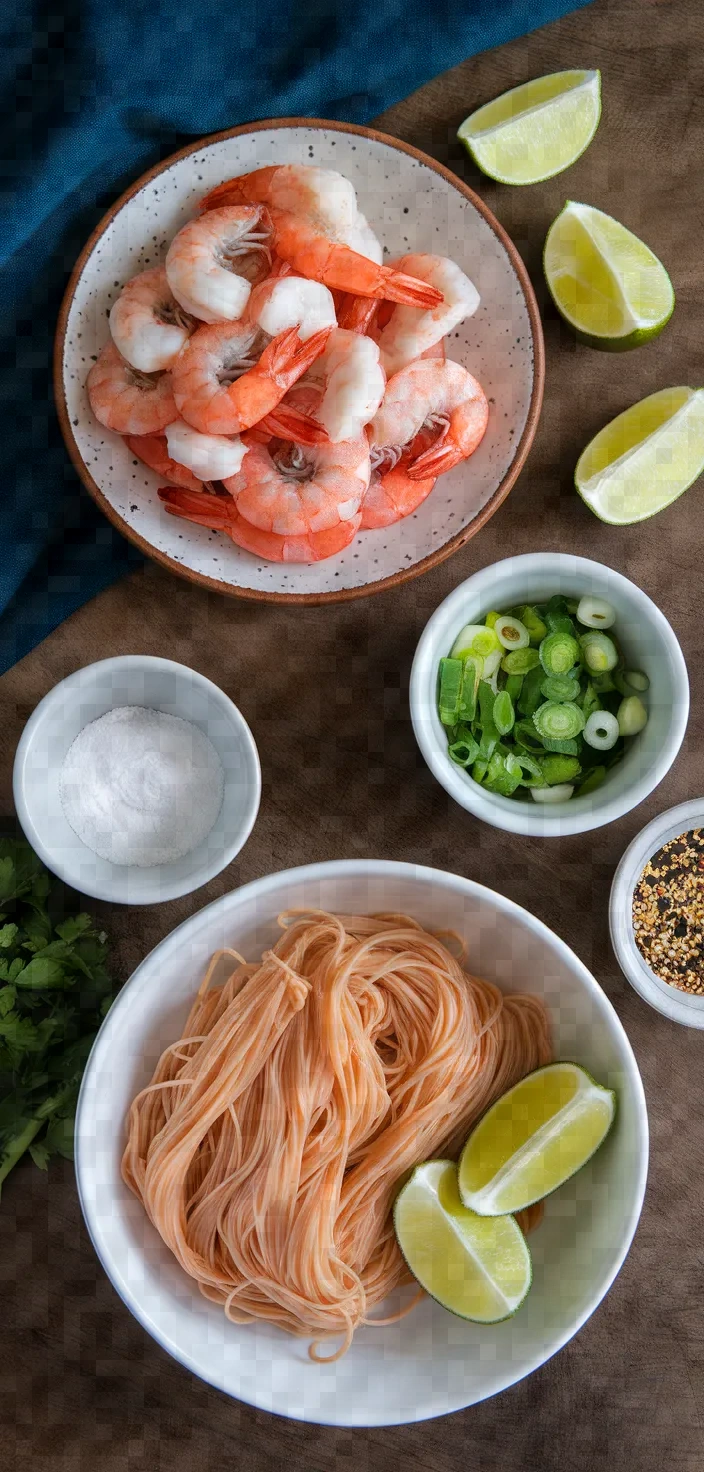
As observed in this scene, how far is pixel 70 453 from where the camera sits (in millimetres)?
1832

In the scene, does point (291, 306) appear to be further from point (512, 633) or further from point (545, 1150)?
point (545, 1150)

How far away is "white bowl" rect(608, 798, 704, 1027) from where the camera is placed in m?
1.90

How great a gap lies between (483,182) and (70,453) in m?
0.92

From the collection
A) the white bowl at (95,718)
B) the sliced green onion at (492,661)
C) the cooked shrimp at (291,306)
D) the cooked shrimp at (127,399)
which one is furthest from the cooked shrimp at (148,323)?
the sliced green onion at (492,661)

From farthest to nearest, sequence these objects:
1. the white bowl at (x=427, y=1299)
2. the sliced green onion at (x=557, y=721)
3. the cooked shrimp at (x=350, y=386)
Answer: the sliced green onion at (x=557, y=721) → the cooked shrimp at (x=350, y=386) → the white bowl at (x=427, y=1299)

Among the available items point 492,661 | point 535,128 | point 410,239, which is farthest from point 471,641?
point 535,128

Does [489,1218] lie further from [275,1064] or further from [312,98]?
[312,98]

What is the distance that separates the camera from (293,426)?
70.4 inches

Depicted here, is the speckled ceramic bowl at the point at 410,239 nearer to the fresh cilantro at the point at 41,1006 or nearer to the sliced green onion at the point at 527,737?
the sliced green onion at the point at 527,737

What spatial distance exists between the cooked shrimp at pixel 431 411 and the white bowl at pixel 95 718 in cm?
52

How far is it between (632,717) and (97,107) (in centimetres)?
136

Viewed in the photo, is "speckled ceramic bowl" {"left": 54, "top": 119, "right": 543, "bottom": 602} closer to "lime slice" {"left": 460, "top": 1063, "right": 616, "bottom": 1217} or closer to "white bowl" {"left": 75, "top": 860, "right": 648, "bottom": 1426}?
"white bowl" {"left": 75, "top": 860, "right": 648, "bottom": 1426}

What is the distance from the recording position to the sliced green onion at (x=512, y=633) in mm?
1867

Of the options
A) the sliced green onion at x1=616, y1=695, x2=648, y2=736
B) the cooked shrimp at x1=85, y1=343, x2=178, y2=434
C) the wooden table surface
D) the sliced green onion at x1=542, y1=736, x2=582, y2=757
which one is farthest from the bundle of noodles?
the cooked shrimp at x1=85, y1=343, x2=178, y2=434
